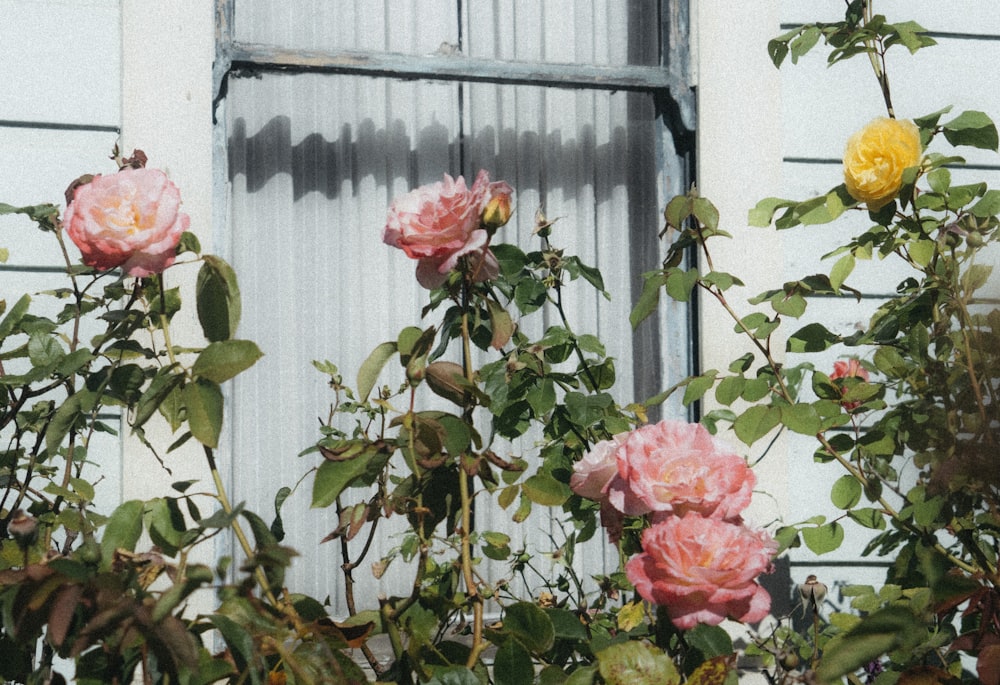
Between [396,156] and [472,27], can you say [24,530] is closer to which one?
[396,156]

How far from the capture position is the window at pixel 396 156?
6.95 ft

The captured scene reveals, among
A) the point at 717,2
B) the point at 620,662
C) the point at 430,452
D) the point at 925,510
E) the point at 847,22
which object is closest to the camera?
the point at 620,662

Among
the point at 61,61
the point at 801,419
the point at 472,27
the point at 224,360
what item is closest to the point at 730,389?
the point at 801,419

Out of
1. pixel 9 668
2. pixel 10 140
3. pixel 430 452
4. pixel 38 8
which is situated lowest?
pixel 9 668

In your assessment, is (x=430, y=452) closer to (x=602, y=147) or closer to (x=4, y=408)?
(x=4, y=408)

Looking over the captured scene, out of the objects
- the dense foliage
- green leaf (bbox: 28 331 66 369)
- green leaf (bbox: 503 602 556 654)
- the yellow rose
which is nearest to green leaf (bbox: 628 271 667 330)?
the dense foliage

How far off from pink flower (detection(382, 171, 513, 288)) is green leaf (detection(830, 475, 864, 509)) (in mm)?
674

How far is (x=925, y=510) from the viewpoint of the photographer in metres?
1.22

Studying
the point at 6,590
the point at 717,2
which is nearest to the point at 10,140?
the point at 6,590

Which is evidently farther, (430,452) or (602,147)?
(602,147)

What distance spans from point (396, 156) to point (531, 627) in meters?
1.44

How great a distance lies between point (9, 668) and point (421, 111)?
4.95 feet

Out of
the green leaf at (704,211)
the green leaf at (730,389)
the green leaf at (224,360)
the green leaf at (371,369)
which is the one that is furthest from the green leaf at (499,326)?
the green leaf at (730,389)

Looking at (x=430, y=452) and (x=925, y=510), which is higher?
(x=430, y=452)
